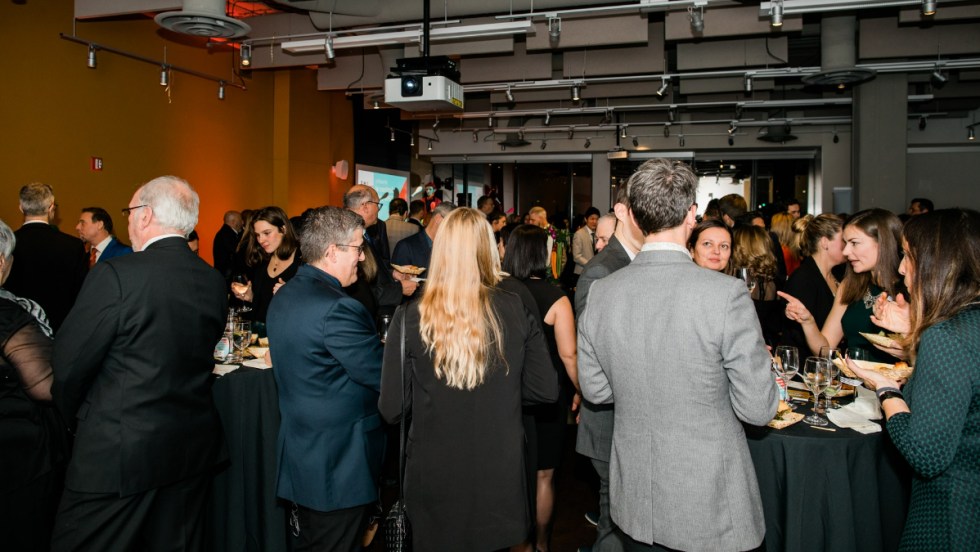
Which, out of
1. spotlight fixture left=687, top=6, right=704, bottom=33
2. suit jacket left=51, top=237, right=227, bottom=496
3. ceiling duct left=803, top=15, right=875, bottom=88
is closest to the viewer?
suit jacket left=51, top=237, right=227, bottom=496

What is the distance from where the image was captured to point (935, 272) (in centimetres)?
168

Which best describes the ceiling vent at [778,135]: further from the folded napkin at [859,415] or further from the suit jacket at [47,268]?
the suit jacket at [47,268]

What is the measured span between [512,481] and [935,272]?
4.52 feet

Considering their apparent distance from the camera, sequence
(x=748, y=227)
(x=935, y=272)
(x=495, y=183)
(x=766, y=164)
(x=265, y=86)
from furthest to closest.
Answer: (x=495, y=183)
(x=766, y=164)
(x=265, y=86)
(x=748, y=227)
(x=935, y=272)

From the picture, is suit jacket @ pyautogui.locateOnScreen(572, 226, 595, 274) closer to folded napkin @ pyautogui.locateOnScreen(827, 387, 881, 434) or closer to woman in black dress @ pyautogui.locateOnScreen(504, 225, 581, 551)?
woman in black dress @ pyautogui.locateOnScreen(504, 225, 581, 551)

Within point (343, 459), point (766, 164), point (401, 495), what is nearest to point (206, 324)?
point (343, 459)

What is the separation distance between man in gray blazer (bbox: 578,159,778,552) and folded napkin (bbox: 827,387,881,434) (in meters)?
0.72

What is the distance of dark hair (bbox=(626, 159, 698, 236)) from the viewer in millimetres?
1658

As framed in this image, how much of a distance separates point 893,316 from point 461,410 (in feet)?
5.05

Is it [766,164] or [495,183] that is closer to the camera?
[766,164]

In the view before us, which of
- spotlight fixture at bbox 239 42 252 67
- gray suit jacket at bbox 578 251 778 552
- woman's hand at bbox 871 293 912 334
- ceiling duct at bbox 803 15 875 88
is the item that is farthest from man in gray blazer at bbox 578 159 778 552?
ceiling duct at bbox 803 15 875 88

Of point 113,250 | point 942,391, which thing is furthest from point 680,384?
point 113,250

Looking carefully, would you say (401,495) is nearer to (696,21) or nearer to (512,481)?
(512,481)

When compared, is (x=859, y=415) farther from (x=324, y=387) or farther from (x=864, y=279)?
(x=324, y=387)
